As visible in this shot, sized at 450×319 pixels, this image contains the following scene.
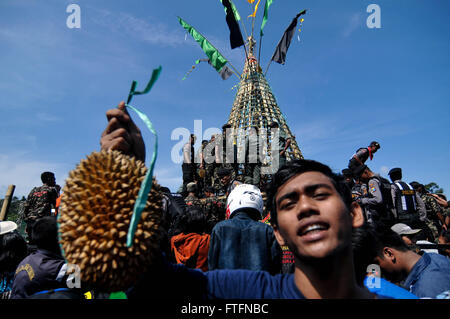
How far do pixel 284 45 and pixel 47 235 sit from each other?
42.2 ft

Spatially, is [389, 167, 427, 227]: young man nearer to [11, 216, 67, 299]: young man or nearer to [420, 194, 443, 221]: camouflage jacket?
[420, 194, 443, 221]: camouflage jacket

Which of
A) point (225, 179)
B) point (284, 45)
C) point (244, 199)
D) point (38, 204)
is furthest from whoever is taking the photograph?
point (284, 45)

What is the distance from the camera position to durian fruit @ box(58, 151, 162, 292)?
857 mm

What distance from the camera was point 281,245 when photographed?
12.2 feet

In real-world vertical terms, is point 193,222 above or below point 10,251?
above

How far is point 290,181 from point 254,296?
717 mm

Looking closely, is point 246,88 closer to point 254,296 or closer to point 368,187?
point 368,187

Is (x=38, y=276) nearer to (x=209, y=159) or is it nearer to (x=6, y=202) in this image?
(x=6, y=202)

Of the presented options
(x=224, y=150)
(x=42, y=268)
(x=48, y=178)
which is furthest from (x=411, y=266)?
(x=224, y=150)

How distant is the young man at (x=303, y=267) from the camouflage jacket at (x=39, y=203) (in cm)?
579

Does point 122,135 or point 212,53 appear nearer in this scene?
point 122,135

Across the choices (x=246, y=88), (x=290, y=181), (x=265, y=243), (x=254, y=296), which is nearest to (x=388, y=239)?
(x=265, y=243)

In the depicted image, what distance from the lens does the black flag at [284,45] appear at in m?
12.9
